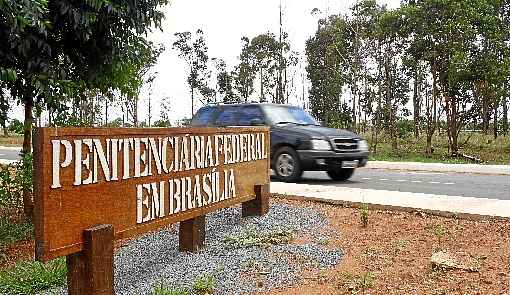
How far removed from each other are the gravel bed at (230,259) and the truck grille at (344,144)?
12.9ft

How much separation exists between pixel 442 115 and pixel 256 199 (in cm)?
1872

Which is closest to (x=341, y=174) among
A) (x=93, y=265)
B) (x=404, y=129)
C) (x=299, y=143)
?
(x=299, y=143)

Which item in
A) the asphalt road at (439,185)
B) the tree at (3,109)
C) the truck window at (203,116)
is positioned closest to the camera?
the tree at (3,109)

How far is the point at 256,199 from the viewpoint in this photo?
6578 mm

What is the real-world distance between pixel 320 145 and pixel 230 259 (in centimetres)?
535

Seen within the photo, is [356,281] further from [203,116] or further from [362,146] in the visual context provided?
[203,116]

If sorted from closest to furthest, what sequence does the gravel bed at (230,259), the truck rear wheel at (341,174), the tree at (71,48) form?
the gravel bed at (230,259) → the tree at (71,48) → the truck rear wheel at (341,174)

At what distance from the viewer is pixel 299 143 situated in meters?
10.2

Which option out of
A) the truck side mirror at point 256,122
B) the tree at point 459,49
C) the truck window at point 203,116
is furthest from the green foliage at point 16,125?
the tree at point 459,49

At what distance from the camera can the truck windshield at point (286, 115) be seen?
10891 mm

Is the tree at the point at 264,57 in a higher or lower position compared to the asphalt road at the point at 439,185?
higher

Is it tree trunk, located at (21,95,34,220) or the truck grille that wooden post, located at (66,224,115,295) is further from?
the truck grille

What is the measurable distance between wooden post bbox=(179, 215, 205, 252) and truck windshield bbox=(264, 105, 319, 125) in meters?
5.50

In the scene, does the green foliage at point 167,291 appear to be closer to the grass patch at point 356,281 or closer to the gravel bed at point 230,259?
the gravel bed at point 230,259
